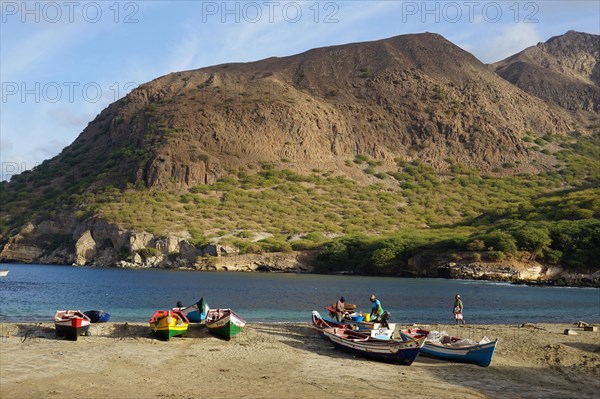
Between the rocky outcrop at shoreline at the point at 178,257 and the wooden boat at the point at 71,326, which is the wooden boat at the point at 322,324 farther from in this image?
the rocky outcrop at shoreline at the point at 178,257

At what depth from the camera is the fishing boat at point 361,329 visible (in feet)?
86.2

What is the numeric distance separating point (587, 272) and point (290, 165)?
8734 centimetres

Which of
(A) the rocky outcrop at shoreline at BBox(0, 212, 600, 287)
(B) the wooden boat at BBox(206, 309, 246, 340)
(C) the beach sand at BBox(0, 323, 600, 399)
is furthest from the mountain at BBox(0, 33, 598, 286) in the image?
(C) the beach sand at BBox(0, 323, 600, 399)

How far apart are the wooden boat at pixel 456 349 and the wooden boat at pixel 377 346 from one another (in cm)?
52

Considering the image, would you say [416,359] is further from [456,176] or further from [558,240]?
[456,176]

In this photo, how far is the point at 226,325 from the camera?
27906mm

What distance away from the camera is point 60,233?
424 ft

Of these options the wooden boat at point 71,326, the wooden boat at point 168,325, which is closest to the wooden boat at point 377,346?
the wooden boat at point 168,325

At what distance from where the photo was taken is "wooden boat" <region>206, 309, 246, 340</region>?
91.3ft

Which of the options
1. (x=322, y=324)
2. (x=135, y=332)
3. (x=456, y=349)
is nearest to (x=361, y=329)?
(x=322, y=324)

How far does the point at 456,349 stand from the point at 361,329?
16.1 ft

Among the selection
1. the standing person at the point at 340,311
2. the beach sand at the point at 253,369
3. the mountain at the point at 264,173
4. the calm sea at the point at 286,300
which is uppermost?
the mountain at the point at 264,173

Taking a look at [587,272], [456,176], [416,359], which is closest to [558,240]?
[587,272]

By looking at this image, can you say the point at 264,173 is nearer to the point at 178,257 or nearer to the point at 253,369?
the point at 178,257
